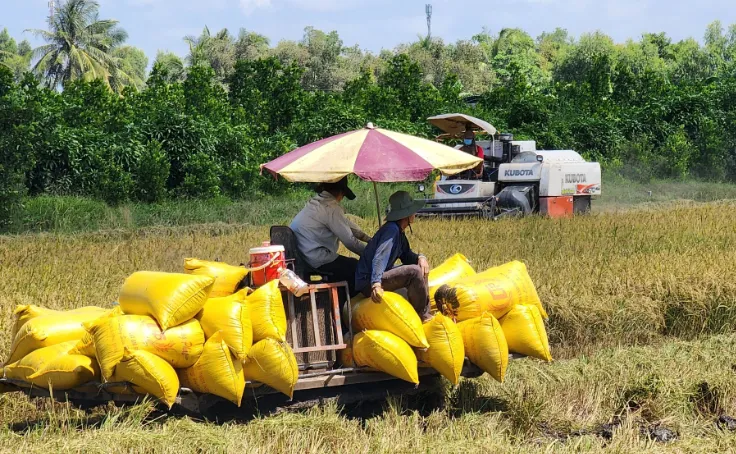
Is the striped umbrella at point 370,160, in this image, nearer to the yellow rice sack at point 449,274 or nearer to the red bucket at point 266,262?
the red bucket at point 266,262

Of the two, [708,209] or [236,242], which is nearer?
[236,242]

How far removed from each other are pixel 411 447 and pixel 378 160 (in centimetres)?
185

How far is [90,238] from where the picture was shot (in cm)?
1414

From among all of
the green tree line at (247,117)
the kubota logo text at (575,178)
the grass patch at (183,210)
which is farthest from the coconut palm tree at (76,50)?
the kubota logo text at (575,178)

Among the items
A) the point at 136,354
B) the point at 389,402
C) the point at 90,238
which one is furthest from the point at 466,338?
the point at 90,238

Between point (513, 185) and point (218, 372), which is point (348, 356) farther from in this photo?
point (513, 185)

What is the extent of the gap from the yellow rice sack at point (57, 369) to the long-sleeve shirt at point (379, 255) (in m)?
1.79

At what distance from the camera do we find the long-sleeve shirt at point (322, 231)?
20.5ft

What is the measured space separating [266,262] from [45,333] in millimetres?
1450

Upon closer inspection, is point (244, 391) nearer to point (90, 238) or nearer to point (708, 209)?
point (90, 238)

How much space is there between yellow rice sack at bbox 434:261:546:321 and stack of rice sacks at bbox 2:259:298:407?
1245 mm

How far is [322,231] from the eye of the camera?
6.35 m

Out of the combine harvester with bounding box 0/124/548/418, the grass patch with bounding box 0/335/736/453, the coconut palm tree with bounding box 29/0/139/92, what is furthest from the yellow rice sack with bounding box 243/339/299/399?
the coconut palm tree with bounding box 29/0/139/92

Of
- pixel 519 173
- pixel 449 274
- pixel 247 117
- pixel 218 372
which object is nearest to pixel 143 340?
pixel 218 372
